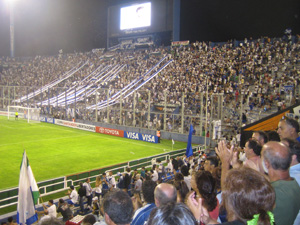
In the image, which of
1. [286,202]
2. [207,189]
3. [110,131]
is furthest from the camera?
[110,131]

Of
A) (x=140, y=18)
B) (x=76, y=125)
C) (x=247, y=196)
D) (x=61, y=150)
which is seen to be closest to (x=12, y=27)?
(x=140, y=18)

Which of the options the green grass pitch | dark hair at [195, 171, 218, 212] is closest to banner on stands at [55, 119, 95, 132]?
the green grass pitch

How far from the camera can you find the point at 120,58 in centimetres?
4769

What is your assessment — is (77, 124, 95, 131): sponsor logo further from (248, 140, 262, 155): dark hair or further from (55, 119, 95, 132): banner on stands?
(248, 140, 262, 155): dark hair

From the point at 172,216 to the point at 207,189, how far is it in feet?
5.30

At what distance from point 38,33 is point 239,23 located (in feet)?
159

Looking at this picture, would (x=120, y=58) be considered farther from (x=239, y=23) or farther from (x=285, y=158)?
(x=285, y=158)

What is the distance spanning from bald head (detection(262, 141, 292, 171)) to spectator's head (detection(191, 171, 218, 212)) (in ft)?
2.62

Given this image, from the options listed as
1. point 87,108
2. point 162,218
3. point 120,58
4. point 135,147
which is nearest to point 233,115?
point 135,147

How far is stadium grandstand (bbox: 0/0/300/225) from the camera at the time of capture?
10.5ft

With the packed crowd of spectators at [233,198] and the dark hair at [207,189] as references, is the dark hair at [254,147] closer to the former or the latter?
the packed crowd of spectators at [233,198]

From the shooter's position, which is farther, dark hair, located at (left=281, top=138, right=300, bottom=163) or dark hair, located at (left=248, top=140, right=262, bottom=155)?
dark hair, located at (left=248, top=140, right=262, bottom=155)

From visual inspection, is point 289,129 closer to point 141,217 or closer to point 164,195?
point 164,195

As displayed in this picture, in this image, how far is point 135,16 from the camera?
48406 mm
